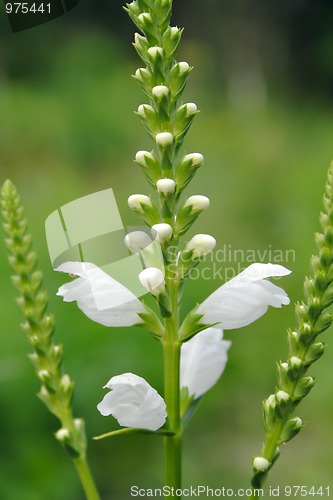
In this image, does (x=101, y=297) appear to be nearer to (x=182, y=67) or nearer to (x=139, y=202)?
(x=139, y=202)

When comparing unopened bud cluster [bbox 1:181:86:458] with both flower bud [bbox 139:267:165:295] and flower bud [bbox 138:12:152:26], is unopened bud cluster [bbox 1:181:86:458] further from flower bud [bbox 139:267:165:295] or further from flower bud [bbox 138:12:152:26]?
flower bud [bbox 138:12:152:26]

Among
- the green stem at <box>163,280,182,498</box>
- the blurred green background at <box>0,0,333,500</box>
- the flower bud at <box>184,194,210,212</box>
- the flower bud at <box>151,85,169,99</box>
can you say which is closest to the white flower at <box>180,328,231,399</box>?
the green stem at <box>163,280,182,498</box>

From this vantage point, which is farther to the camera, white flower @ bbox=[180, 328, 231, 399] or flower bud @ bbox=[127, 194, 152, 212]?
white flower @ bbox=[180, 328, 231, 399]

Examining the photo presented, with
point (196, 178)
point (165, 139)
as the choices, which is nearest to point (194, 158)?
point (165, 139)

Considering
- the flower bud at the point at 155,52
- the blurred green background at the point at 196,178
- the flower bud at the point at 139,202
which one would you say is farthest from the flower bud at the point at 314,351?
the blurred green background at the point at 196,178

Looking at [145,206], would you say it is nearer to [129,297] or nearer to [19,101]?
[129,297]

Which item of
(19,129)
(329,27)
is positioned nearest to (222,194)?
(19,129)
